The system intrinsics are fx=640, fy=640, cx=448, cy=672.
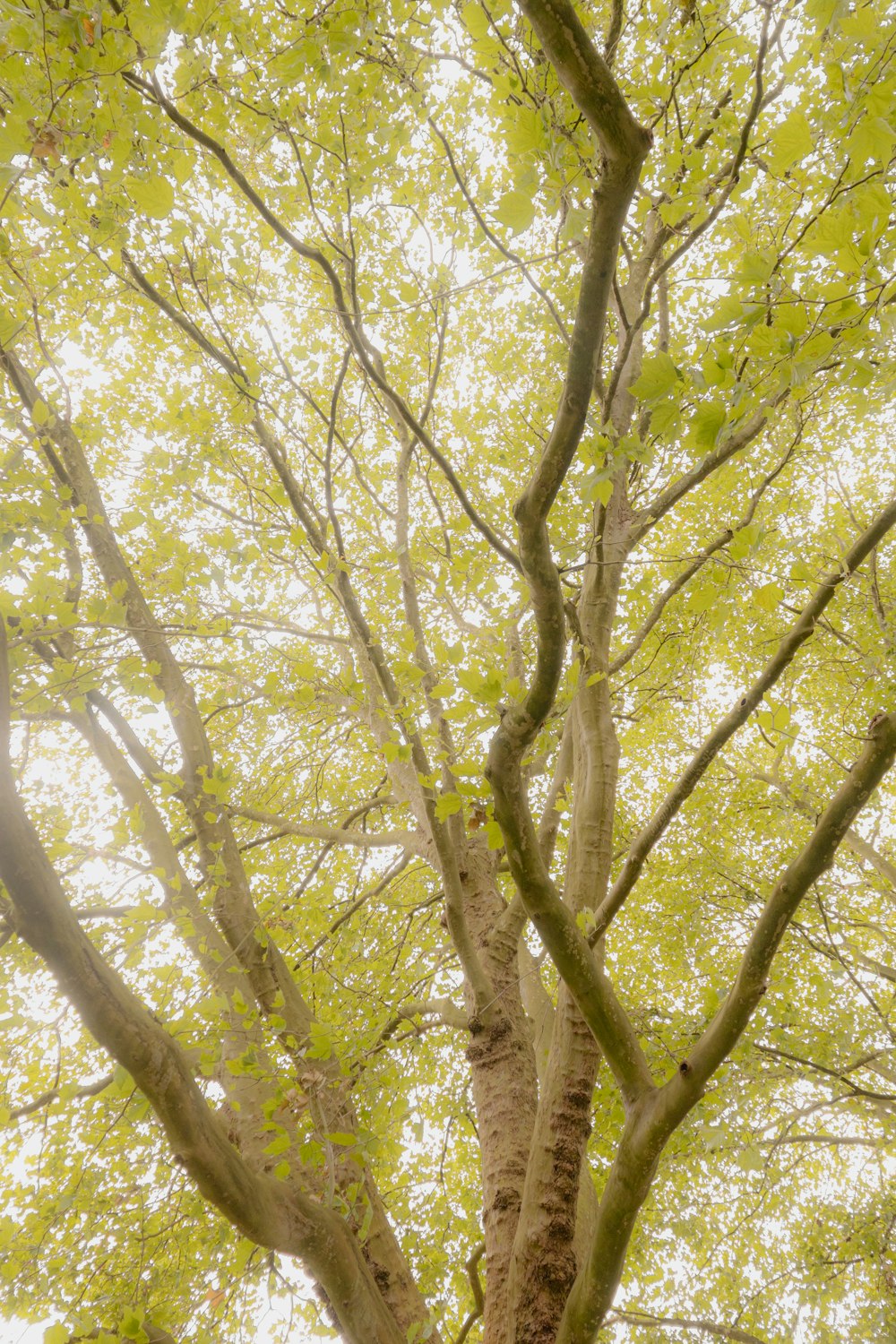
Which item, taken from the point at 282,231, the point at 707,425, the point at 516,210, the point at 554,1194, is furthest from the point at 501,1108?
the point at 282,231

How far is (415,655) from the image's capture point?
399cm

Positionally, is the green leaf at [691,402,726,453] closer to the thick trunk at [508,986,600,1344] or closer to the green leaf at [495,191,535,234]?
the green leaf at [495,191,535,234]

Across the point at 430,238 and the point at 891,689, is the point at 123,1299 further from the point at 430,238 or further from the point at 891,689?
the point at 891,689

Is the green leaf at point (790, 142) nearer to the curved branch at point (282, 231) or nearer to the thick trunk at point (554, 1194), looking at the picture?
the curved branch at point (282, 231)

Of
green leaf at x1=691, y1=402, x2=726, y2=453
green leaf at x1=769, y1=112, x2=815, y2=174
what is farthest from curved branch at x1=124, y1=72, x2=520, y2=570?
green leaf at x1=769, y1=112, x2=815, y2=174

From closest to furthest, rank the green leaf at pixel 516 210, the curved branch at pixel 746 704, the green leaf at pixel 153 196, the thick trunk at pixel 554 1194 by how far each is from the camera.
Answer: the green leaf at pixel 516 210, the green leaf at pixel 153 196, the curved branch at pixel 746 704, the thick trunk at pixel 554 1194

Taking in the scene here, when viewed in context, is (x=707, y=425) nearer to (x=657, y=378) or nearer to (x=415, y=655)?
(x=657, y=378)

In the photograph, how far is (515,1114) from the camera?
3.36 meters

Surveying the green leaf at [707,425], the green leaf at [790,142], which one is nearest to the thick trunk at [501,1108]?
the green leaf at [707,425]

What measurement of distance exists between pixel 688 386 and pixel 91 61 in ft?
7.10

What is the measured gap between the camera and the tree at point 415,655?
6.15ft

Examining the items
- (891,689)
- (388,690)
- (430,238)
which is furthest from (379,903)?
(430,238)

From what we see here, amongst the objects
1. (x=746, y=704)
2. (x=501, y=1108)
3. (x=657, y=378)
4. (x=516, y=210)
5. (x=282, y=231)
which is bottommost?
(x=501, y=1108)

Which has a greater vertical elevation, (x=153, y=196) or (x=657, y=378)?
(x=153, y=196)
